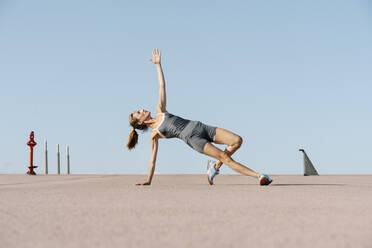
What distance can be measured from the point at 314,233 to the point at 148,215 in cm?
113

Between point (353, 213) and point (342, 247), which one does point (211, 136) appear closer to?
point (353, 213)

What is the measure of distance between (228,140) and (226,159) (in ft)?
0.98

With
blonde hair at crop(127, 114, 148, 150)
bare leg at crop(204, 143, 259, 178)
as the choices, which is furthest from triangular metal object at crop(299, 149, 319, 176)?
blonde hair at crop(127, 114, 148, 150)

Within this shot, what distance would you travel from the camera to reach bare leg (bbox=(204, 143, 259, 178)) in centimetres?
620

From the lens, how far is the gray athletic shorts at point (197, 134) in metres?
6.32

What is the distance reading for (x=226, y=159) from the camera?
246 inches

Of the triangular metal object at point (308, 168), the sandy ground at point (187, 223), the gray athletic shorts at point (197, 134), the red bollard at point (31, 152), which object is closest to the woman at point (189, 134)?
the gray athletic shorts at point (197, 134)

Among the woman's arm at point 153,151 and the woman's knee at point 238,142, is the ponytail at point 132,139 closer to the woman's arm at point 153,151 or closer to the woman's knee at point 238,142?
the woman's arm at point 153,151

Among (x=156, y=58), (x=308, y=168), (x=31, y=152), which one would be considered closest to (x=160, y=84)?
(x=156, y=58)

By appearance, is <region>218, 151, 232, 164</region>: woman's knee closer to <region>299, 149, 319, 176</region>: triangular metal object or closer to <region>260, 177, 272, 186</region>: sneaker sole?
<region>260, 177, 272, 186</region>: sneaker sole

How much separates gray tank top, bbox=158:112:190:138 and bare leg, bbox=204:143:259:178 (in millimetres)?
444

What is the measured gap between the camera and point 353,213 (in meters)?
3.14

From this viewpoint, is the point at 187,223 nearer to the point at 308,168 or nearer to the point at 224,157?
the point at 224,157

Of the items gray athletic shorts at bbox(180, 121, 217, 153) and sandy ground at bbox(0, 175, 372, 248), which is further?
gray athletic shorts at bbox(180, 121, 217, 153)
